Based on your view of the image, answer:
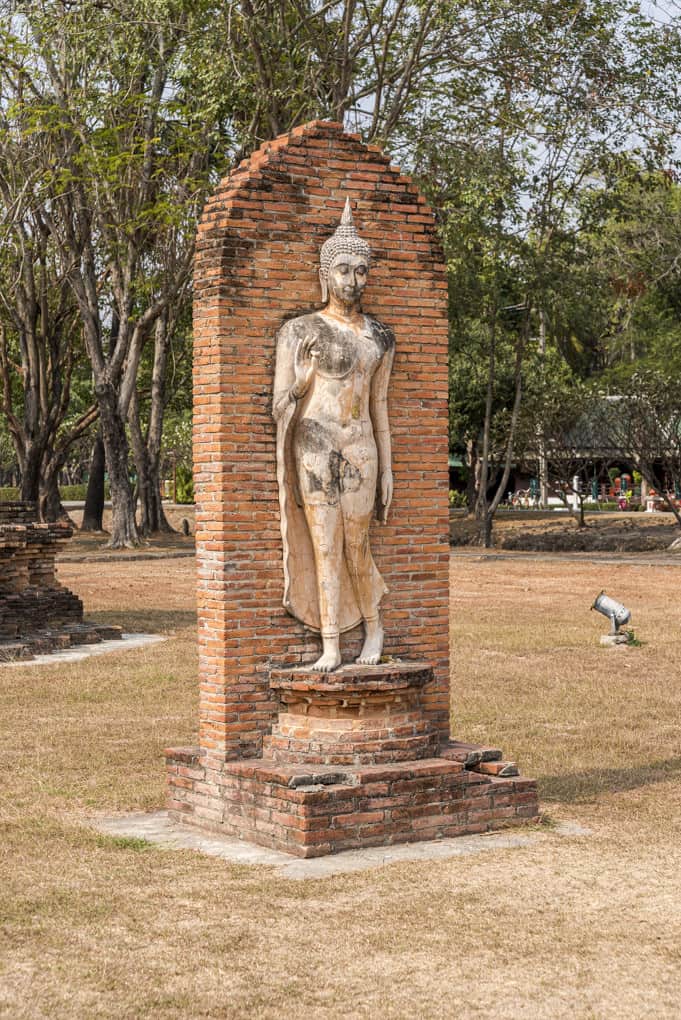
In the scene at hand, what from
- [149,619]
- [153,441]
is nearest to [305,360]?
[149,619]

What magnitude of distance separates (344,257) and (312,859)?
3455 mm

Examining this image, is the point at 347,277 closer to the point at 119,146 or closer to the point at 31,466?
the point at 119,146

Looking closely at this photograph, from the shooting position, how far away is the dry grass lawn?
577 cm

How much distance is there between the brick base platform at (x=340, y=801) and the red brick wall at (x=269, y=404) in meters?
0.25

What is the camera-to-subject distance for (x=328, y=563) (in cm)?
853

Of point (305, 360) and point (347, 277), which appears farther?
point (347, 277)

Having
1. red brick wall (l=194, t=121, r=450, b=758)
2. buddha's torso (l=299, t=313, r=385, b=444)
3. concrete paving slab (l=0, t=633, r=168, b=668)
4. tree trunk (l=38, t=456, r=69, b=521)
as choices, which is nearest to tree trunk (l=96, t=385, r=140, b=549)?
tree trunk (l=38, t=456, r=69, b=521)

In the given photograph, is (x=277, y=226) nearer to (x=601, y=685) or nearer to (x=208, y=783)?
(x=208, y=783)

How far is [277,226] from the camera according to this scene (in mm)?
8648

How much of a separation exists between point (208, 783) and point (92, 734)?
342 centimetres

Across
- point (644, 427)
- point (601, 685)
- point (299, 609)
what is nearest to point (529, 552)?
point (644, 427)

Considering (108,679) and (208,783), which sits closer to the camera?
(208,783)

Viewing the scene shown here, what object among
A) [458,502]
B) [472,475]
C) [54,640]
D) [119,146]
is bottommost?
[54,640]

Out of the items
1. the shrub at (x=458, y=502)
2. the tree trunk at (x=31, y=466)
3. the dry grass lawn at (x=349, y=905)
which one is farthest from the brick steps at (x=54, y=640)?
the shrub at (x=458, y=502)
